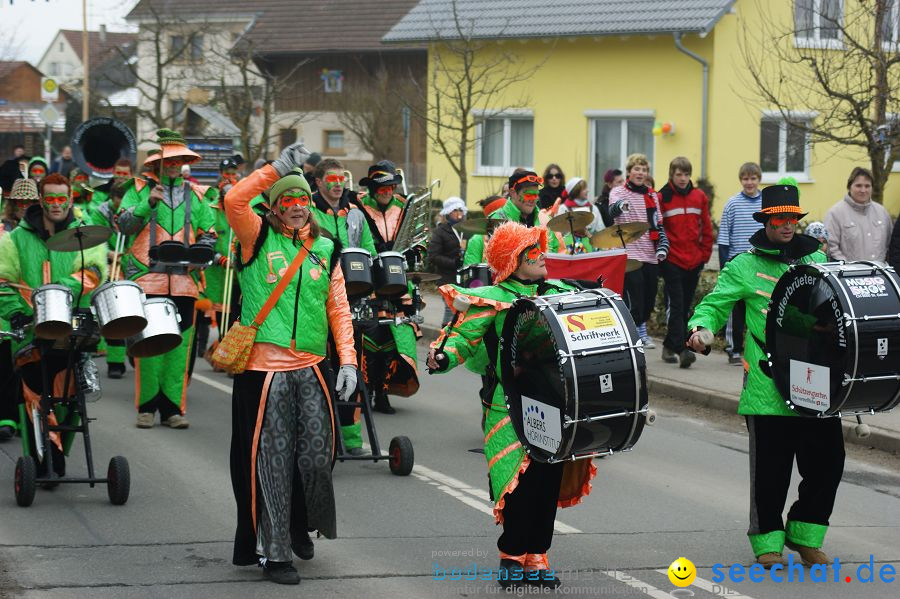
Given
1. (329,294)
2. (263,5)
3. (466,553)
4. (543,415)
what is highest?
(263,5)

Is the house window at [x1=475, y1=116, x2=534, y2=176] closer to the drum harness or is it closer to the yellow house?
the yellow house

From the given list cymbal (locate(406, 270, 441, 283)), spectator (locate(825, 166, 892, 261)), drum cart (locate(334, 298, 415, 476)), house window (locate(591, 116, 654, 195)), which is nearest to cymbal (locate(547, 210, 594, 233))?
cymbal (locate(406, 270, 441, 283))

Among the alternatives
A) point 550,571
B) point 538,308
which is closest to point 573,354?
point 538,308

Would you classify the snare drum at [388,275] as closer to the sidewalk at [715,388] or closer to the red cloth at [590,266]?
the red cloth at [590,266]

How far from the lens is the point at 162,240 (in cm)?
1087

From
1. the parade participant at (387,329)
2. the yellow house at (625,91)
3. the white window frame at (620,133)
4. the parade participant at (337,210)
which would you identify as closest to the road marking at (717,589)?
the parade participant at (337,210)

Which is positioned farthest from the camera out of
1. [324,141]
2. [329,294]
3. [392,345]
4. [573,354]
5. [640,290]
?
[324,141]

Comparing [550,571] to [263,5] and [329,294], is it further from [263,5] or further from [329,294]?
[263,5]

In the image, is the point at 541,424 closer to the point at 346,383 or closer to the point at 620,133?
the point at 346,383

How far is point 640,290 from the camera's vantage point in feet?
45.5

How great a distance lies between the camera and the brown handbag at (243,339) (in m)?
6.56

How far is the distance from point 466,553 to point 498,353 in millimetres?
A: 1345

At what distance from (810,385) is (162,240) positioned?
592cm

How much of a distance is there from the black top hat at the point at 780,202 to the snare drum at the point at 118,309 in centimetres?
365
